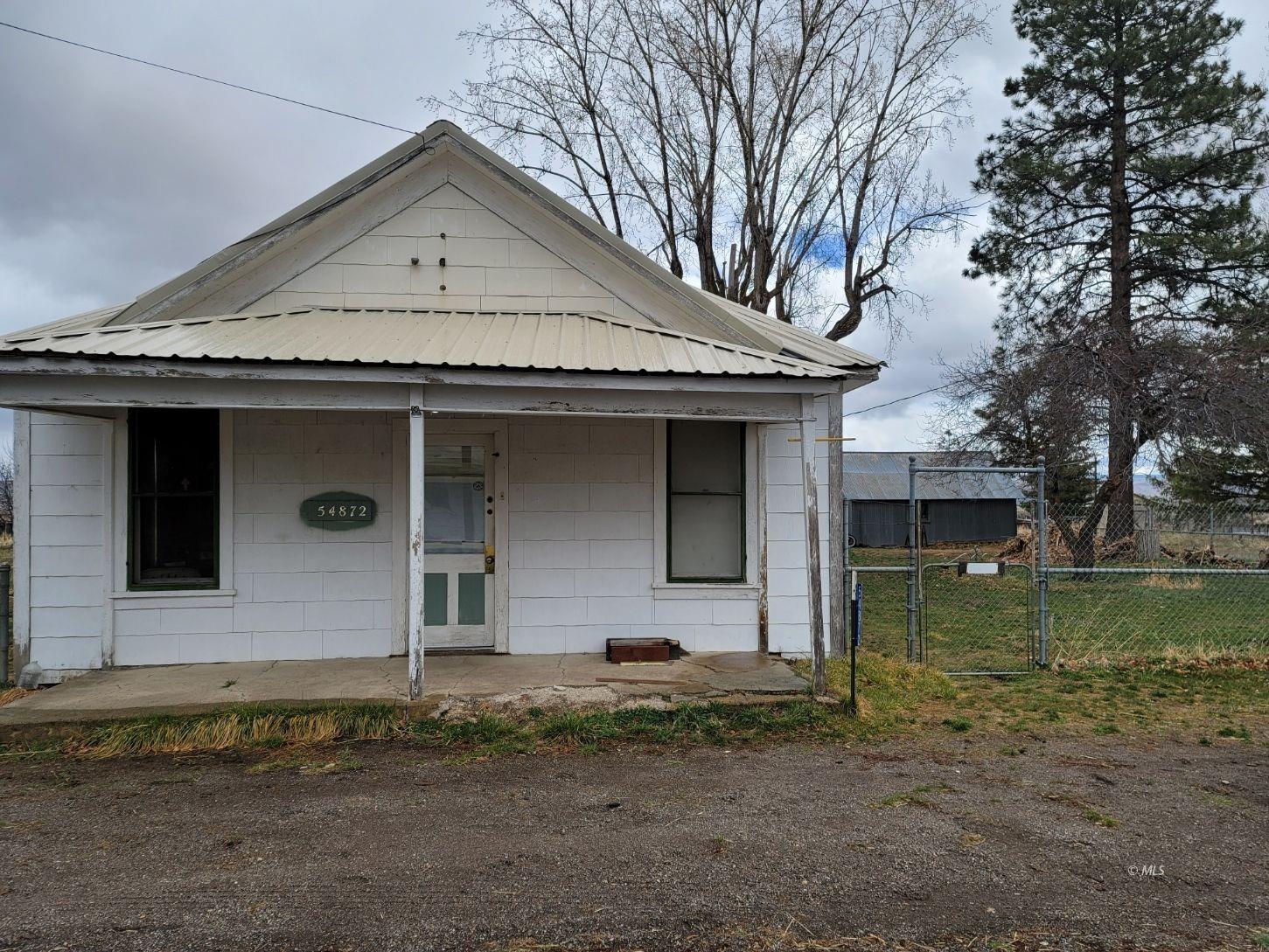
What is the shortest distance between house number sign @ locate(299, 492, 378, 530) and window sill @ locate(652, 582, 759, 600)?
280 centimetres

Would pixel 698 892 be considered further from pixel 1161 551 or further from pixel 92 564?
pixel 1161 551

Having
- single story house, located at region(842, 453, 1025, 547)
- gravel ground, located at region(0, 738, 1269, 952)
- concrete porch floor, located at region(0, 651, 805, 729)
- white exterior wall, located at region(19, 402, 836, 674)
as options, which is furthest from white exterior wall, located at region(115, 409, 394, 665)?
single story house, located at region(842, 453, 1025, 547)

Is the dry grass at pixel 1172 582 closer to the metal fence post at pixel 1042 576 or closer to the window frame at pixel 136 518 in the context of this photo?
the metal fence post at pixel 1042 576

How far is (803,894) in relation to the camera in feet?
12.0

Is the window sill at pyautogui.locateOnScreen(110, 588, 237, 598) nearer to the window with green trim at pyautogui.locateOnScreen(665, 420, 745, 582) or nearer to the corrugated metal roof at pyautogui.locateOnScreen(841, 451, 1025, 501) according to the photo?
the window with green trim at pyautogui.locateOnScreen(665, 420, 745, 582)

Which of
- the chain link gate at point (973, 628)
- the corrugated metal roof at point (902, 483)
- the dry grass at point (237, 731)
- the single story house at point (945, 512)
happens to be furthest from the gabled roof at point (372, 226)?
the single story house at point (945, 512)

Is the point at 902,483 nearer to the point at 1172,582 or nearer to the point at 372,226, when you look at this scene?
the point at 1172,582

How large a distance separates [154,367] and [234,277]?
2197 millimetres

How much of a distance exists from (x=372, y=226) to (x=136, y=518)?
11.5 ft

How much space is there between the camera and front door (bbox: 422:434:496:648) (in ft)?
25.8

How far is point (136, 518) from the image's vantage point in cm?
741

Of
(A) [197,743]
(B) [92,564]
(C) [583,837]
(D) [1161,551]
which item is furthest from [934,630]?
(D) [1161,551]

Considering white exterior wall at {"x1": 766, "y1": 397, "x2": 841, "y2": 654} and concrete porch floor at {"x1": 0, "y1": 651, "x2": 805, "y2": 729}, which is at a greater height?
white exterior wall at {"x1": 766, "y1": 397, "x2": 841, "y2": 654}

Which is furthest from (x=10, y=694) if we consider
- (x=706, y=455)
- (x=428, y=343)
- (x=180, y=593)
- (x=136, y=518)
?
(x=706, y=455)
